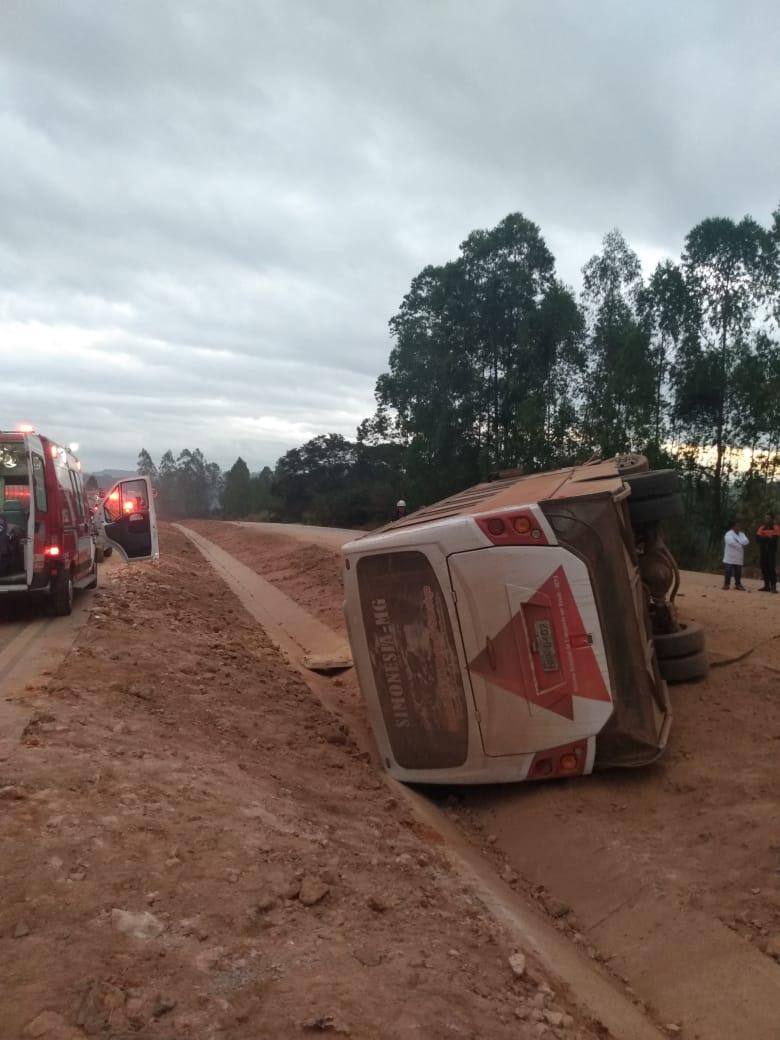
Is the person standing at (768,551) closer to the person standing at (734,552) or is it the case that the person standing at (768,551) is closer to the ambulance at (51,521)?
the person standing at (734,552)

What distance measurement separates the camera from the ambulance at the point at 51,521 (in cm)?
975

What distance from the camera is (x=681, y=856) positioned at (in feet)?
15.3

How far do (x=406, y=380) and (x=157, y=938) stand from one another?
32898 mm

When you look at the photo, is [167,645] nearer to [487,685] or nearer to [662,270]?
[487,685]

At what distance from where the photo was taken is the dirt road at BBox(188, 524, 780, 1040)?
145 inches

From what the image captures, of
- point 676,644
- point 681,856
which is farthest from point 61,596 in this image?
point 681,856

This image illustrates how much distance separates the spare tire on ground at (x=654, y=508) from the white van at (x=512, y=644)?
1.45 m

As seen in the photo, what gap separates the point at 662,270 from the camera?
28.7 meters

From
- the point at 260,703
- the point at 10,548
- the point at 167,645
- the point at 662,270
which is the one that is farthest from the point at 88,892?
the point at 662,270

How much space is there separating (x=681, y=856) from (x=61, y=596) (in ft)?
26.9

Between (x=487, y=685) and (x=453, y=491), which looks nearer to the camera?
(x=487, y=685)

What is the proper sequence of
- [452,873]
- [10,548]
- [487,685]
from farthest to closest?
[10,548], [487,685], [452,873]

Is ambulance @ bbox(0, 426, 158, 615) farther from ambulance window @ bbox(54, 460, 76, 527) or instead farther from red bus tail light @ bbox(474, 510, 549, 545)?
red bus tail light @ bbox(474, 510, 549, 545)

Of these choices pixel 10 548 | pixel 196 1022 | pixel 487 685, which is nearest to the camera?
pixel 196 1022
